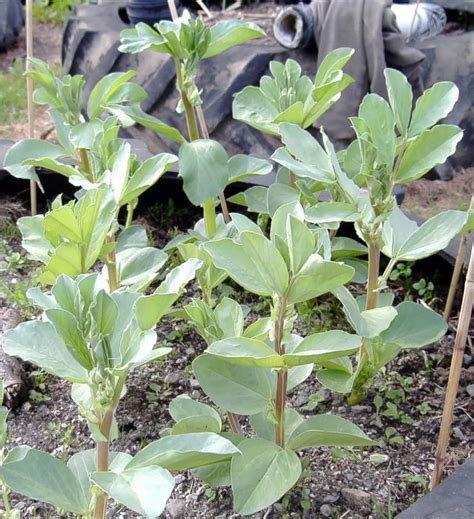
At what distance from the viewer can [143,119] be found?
103 centimetres

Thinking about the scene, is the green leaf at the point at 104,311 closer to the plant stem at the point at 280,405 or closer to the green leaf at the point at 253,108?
the plant stem at the point at 280,405

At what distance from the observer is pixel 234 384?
0.84 metres

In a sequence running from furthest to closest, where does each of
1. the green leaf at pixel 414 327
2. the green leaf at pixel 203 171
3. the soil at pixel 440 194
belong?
the soil at pixel 440 194, the green leaf at pixel 203 171, the green leaf at pixel 414 327

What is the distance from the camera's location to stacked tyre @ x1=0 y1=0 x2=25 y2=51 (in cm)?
374

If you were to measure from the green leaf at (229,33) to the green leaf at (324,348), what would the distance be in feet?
1.60

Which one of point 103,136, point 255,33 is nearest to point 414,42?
point 255,33

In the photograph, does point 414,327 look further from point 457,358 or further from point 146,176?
point 146,176

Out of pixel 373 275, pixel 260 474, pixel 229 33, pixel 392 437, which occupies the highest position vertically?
pixel 229 33

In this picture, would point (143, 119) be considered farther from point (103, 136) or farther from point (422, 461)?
point (422, 461)

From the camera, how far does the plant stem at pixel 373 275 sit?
2.98ft

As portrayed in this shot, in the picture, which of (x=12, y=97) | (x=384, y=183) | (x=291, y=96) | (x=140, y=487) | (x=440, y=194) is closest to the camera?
(x=140, y=487)

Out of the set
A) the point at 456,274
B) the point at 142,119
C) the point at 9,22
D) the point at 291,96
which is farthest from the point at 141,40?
the point at 9,22

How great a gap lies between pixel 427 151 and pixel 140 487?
496mm

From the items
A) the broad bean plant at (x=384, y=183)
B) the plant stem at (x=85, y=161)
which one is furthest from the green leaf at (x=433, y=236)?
the plant stem at (x=85, y=161)
